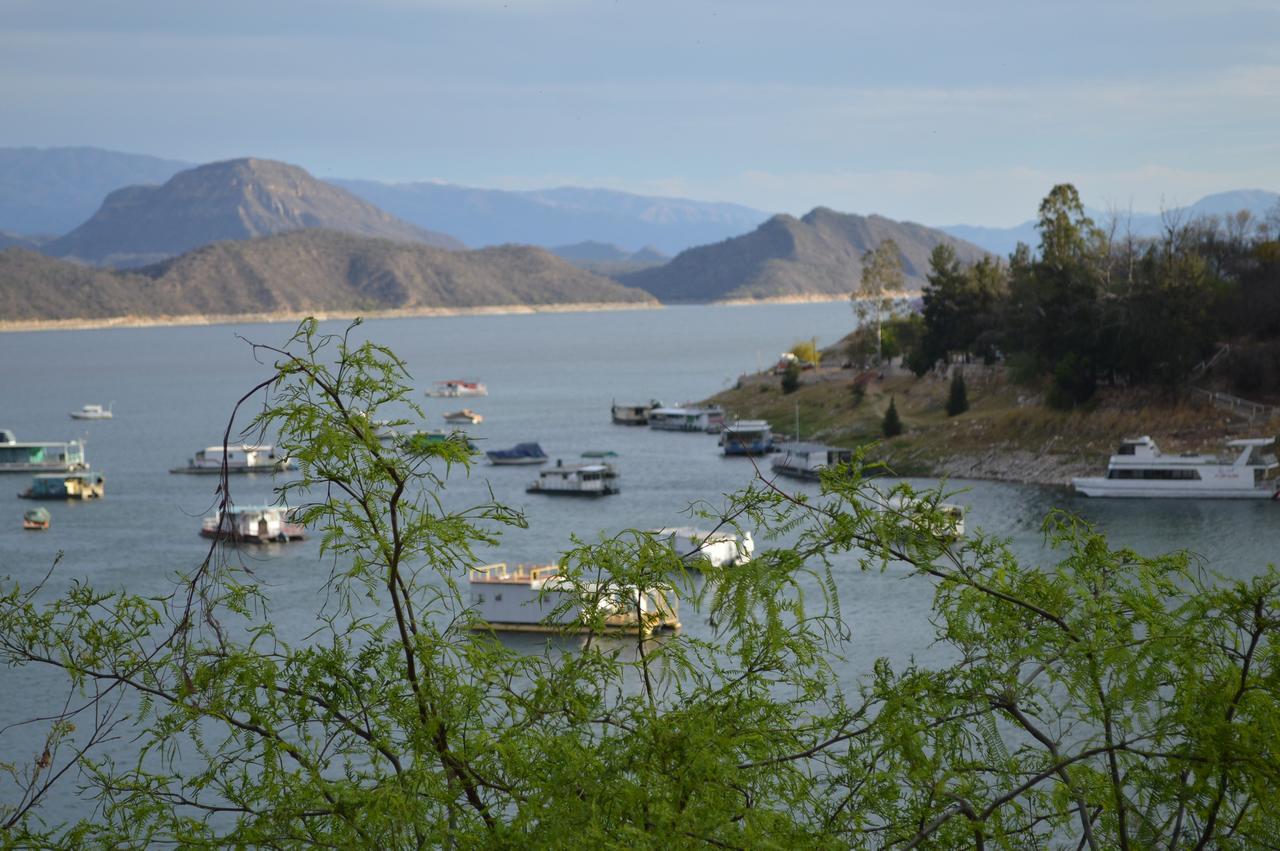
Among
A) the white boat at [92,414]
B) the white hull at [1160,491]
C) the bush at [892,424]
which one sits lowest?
the white boat at [92,414]

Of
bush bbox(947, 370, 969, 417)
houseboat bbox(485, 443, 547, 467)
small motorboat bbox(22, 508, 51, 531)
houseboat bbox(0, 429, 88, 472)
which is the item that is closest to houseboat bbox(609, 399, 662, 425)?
houseboat bbox(485, 443, 547, 467)

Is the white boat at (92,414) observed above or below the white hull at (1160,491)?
below

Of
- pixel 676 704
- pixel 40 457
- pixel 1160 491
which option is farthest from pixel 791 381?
pixel 676 704

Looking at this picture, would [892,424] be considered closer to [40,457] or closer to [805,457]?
[805,457]

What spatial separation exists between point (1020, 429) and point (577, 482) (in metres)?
12.9

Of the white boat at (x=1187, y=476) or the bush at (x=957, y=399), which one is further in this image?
the bush at (x=957, y=399)

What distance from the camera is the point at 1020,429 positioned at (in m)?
38.8

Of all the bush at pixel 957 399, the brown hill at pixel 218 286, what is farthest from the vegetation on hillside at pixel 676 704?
the brown hill at pixel 218 286

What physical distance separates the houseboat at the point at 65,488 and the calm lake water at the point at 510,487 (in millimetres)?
509

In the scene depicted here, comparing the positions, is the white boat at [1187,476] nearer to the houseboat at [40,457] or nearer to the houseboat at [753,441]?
the houseboat at [753,441]

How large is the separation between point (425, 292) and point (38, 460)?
15179cm

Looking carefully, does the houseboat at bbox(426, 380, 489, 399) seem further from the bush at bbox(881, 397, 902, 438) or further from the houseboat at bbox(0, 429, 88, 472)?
the bush at bbox(881, 397, 902, 438)

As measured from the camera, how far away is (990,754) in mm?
3676

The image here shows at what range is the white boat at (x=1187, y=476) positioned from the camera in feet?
105
